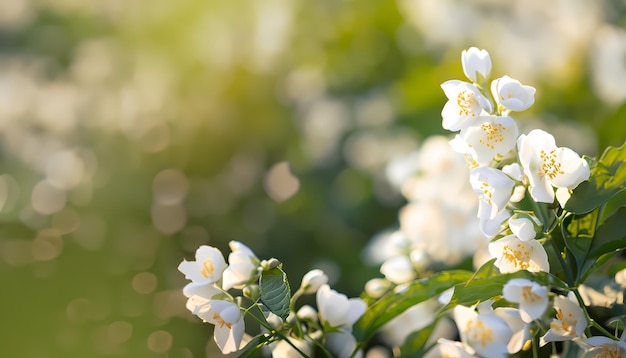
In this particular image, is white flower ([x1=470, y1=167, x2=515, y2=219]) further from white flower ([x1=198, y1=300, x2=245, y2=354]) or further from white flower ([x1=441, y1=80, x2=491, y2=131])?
white flower ([x1=198, y1=300, x2=245, y2=354])

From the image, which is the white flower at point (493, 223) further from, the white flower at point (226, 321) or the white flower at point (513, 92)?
the white flower at point (226, 321)

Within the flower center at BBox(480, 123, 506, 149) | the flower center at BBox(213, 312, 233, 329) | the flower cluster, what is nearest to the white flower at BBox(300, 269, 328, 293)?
the flower cluster

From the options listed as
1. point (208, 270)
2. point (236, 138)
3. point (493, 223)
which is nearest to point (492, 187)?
point (493, 223)

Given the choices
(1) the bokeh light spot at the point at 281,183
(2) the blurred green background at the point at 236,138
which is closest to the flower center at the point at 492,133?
(2) the blurred green background at the point at 236,138

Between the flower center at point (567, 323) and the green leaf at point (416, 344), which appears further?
the green leaf at point (416, 344)

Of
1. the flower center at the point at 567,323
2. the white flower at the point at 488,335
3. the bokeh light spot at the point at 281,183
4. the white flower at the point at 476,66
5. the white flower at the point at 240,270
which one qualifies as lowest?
the flower center at the point at 567,323
